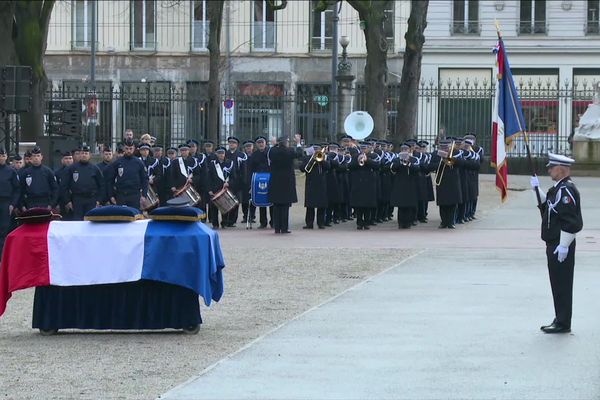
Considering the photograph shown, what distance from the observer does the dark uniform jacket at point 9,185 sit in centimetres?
2020

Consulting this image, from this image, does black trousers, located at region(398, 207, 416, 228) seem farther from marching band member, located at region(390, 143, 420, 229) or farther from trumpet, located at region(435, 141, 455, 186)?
trumpet, located at region(435, 141, 455, 186)

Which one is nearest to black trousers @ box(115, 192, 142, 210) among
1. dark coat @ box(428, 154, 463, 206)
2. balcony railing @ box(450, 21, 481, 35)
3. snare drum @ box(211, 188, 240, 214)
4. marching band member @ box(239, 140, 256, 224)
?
snare drum @ box(211, 188, 240, 214)

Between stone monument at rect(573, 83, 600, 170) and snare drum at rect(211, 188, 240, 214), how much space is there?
15651 millimetres

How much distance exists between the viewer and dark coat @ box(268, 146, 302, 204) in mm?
23922

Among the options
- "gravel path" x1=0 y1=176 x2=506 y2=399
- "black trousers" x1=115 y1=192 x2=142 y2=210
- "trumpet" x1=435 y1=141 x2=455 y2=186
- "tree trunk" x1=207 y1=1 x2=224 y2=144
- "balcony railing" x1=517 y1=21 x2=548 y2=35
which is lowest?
"gravel path" x1=0 y1=176 x2=506 y2=399

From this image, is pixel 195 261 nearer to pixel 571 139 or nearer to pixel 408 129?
pixel 408 129

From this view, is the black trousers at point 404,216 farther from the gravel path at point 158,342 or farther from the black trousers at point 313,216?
the gravel path at point 158,342

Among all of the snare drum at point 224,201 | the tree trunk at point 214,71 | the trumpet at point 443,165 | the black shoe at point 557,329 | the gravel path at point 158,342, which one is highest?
the tree trunk at point 214,71

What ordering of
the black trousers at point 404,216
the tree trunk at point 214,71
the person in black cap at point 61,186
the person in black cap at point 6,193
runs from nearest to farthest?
1. the person in black cap at point 6,193
2. the person in black cap at point 61,186
3. the black trousers at point 404,216
4. the tree trunk at point 214,71

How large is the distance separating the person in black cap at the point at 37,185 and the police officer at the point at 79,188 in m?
0.79

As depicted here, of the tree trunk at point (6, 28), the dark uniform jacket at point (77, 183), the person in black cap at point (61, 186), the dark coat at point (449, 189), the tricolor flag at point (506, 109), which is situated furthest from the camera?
the tree trunk at point (6, 28)

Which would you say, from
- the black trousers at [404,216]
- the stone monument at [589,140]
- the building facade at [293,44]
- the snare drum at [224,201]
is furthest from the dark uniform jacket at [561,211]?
the building facade at [293,44]

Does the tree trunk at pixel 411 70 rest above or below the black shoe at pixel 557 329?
above

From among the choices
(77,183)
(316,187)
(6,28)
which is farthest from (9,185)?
(6,28)
